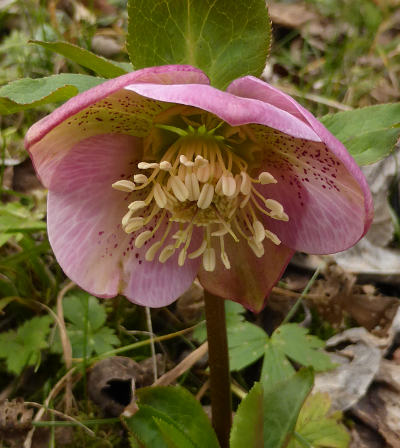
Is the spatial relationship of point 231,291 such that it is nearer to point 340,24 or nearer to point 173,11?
point 173,11

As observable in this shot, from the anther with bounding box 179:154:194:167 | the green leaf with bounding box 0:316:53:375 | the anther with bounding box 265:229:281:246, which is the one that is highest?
the anther with bounding box 179:154:194:167

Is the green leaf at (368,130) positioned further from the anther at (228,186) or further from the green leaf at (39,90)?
the green leaf at (39,90)

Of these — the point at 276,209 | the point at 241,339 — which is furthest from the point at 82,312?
the point at 276,209

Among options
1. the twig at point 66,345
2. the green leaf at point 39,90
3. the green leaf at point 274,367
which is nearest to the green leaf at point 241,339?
the green leaf at point 274,367

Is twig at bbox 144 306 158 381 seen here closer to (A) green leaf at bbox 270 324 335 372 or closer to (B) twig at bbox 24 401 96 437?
(B) twig at bbox 24 401 96 437

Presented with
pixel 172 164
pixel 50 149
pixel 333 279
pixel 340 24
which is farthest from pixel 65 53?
pixel 340 24

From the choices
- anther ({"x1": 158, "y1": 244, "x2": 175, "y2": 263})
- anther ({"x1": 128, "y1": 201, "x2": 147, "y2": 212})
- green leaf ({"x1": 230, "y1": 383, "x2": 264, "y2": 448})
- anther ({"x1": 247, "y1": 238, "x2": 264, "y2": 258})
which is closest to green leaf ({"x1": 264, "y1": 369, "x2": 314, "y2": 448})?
green leaf ({"x1": 230, "y1": 383, "x2": 264, "y2": 448})
